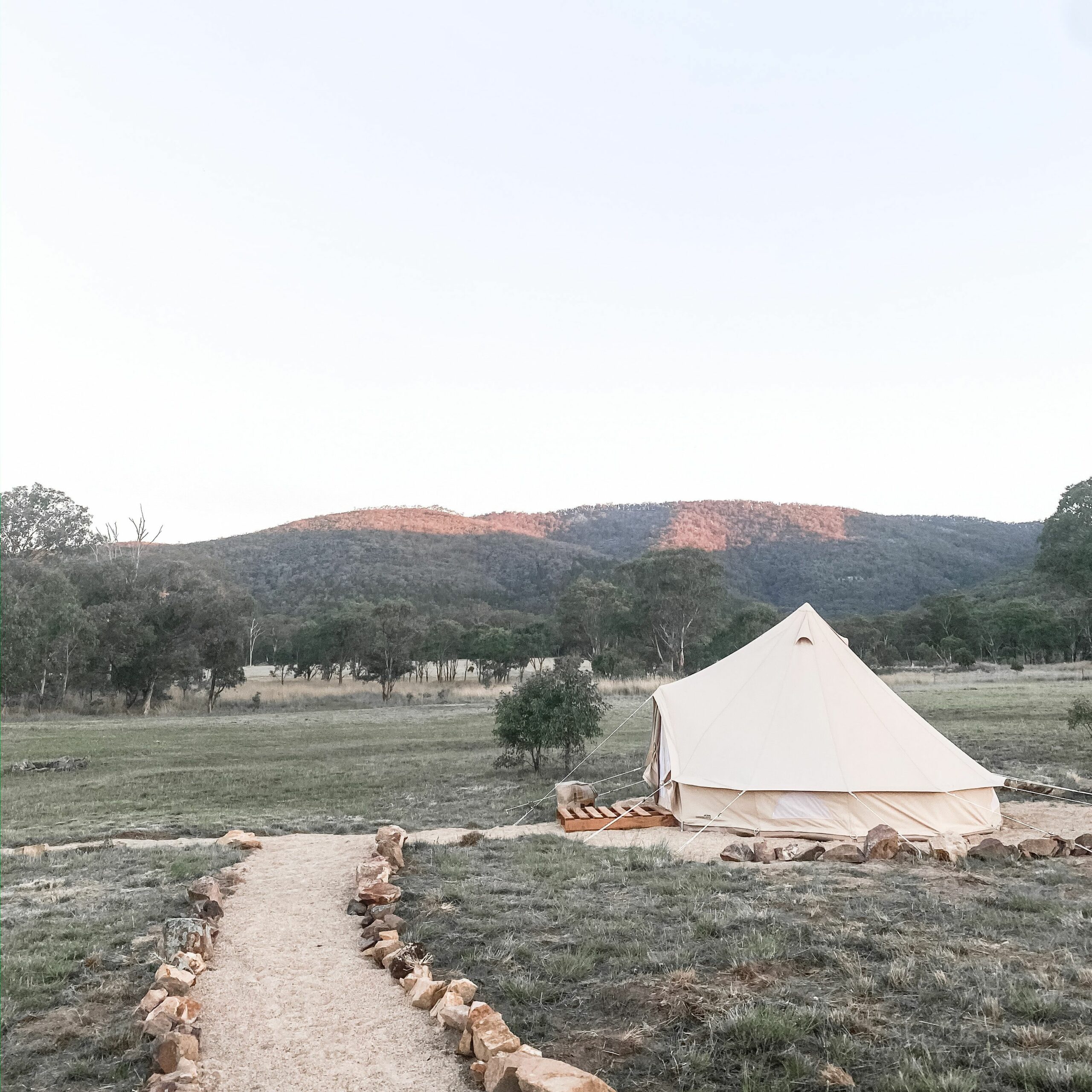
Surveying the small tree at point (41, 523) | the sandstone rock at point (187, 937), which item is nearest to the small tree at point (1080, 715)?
the sandstone rock at point (187, 937)

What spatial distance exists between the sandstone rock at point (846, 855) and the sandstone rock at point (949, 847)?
2.46ft

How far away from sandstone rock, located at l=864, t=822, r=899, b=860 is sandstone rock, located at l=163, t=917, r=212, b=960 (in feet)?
20.7

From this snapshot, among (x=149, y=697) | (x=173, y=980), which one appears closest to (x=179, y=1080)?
(x=173, y=980)

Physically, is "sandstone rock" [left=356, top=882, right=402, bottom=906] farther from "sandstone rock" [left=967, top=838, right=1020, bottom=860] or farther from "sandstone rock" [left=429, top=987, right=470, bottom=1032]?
"sandstone rock" [left=967, top=838, right=1020, bottom=860]

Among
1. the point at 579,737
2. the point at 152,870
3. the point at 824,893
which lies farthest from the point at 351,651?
the point at 824,893

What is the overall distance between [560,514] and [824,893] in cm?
10535

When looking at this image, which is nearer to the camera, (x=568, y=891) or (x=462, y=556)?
(x=568, y=891)

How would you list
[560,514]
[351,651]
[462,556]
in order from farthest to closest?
[560,514] → [462,556] → [351,651]

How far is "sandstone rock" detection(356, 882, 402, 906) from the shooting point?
6871 millimetres

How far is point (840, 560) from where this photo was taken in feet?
283

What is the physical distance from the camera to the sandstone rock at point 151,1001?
4590mm

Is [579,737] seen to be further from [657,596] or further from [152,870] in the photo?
[657,596]

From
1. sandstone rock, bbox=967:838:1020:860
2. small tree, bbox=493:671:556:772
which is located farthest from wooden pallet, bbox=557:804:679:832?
small tree, bbox=493:671:556:772

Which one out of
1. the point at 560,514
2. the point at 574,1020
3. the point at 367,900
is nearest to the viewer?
the point at 574,1020
